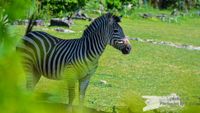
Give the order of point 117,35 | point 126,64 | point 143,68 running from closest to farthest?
point 117,35, point 143,68, point 126,64

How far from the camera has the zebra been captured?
651 cm

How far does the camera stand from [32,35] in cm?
655

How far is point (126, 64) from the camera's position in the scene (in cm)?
1285

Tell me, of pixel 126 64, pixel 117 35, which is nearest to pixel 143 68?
pixel 126 64

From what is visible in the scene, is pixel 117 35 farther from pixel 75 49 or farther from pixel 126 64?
pixel 126 64

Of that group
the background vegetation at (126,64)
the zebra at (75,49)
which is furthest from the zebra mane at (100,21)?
the background vegetation at (126,64)

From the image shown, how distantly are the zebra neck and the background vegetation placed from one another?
635mm

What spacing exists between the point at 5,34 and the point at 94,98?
8.32 metres

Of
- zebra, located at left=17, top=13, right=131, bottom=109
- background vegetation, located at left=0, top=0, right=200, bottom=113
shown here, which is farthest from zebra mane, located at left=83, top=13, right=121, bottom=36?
background vegetation, located at left=0, top=0, right=200, bottom=113

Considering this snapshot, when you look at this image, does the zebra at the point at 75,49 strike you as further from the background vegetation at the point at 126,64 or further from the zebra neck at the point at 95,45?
the background vegetation at the point at 126,64

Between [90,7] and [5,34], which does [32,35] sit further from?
[90,7]

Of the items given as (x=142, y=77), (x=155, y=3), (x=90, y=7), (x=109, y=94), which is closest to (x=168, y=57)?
(x=142, y=77)

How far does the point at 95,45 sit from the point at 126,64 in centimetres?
565

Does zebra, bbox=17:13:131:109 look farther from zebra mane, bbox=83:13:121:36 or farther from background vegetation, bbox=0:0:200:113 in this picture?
background vegetation, bbox=0:0:200:113
